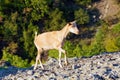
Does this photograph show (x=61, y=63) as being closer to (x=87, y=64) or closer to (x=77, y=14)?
(x=87, y=64)

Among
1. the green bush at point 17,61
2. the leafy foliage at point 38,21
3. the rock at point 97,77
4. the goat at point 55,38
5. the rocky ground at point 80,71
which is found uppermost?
the leafy foliage at point 38,21

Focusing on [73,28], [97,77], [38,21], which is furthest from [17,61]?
[97,77]

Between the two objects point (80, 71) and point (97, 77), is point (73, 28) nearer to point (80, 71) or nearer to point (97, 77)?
point (80, 71)

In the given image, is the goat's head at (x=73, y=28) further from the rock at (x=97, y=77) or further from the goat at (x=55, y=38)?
the rock at (x=97, y=77)

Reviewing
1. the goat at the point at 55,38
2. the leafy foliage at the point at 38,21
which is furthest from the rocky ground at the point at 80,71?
the leafy foliage at the point at 38,21

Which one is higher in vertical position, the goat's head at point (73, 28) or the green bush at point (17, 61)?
the green bush at point (17, 61)

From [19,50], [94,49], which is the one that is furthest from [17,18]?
[94,49]

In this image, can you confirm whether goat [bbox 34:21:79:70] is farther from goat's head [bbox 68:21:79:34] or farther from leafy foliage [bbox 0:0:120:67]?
leafy foliage [bbox 0:0:120:67]

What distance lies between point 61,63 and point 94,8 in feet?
238

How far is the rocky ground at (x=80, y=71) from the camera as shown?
24.8 meters

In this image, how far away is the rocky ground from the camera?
24.8 meters

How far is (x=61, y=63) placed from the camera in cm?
2909

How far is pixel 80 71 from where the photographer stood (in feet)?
85.7

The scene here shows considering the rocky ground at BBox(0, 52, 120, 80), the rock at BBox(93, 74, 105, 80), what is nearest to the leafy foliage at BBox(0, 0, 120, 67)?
the rocky ground at BBox(0, 52, 120, 80)
